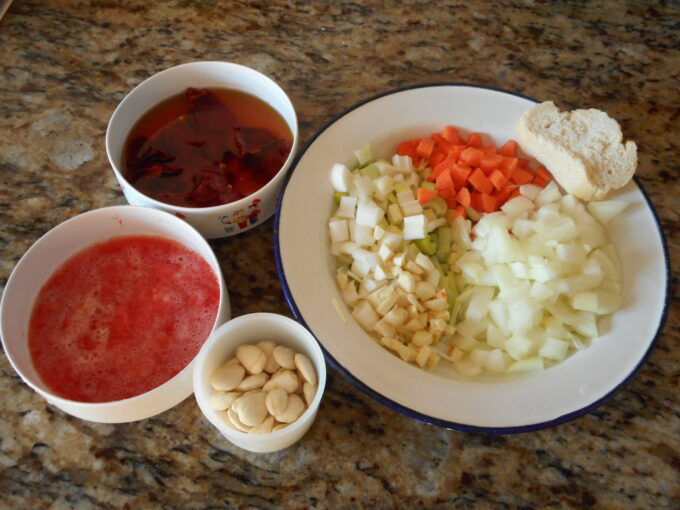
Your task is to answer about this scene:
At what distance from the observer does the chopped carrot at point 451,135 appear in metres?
1.50

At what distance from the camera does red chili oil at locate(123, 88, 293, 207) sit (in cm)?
140

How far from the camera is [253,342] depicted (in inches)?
49.1

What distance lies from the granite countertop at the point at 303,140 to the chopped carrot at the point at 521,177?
0.42m

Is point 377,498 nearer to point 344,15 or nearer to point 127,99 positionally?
point 127,99

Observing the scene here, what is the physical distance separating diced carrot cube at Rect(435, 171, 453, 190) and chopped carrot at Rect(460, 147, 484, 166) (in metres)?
0.06

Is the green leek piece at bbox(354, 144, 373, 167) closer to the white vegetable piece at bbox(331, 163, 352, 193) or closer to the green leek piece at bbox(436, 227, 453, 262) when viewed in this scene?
the white vegetable piece at bbox(331, 163, 352, 193)

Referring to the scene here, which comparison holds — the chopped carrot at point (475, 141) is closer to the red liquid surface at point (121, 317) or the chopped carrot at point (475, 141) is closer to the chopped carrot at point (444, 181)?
the chopped carrot at point (444, 181)

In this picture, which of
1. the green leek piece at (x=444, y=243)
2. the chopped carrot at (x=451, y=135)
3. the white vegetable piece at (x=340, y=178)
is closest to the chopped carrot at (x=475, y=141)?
the chopped carrot at (x=451, y=135)

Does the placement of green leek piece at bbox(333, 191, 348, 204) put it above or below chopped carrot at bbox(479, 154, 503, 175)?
below

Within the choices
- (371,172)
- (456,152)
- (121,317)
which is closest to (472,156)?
(456,152)

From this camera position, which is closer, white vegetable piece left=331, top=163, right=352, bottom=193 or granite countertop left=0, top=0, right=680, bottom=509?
granite countertop left=0, top=0, right=680, bottom=509

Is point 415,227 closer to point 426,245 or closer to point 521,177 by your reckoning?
point 426,245

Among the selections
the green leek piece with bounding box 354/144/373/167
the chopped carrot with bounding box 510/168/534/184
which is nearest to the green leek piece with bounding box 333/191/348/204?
the green leek piece with bounding box 354/144/373/167

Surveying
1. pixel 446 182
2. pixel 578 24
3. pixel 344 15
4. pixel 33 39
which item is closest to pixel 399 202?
pixel 446 182
